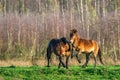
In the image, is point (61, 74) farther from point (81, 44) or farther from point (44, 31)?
point (44, 31)

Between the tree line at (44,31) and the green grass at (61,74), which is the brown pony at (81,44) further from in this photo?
the tree line at (44,31)

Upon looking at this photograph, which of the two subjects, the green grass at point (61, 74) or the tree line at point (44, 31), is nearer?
the green grass at point (61, 74)

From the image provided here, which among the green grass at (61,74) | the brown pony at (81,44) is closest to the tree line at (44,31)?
the brown pony at (81,44)

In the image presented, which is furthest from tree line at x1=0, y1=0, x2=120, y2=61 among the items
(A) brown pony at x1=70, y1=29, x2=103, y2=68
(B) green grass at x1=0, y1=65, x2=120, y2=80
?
(B) green grass at x1=0, y1=65, x2=120, y2=80

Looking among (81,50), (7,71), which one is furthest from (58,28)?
(7,71)

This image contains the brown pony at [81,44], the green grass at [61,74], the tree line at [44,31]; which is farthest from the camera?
the tree line at [44,31]

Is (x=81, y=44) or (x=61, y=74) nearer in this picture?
(x=61, y=74)

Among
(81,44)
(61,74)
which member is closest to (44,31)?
(81,44)

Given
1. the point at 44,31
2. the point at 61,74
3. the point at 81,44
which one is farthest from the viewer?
the point at 44,31

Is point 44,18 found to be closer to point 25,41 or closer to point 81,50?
point 25,41

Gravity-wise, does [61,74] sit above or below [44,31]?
below

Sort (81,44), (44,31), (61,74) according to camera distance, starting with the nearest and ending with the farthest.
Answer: (61,74)
(81,44)
(44,31)

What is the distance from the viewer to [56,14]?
108 ft

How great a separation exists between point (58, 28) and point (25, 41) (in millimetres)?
2485
